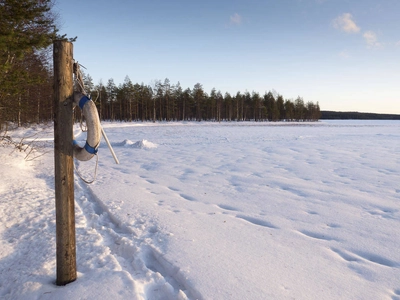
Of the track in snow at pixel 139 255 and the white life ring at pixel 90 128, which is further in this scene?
the track in snow at pixel 139 255

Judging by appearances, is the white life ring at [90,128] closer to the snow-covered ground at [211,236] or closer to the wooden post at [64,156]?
the wooden post at [64,156]

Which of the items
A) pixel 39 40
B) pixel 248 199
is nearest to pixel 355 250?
pixel 248 199

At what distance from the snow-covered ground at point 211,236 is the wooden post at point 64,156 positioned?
27cm

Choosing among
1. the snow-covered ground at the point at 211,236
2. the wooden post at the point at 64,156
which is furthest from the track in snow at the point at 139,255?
the wooden post at the point at 64,156

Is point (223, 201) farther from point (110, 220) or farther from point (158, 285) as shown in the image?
point (158, 285)

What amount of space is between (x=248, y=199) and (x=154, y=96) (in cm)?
6496

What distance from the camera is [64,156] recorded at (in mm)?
2658

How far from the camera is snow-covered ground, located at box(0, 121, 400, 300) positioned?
2.71 metres

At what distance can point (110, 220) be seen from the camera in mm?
4543

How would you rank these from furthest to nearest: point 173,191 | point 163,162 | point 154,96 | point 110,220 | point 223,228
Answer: point 154,96 < point 163,162 < point 173,191 < point 110,220 < point 223,228

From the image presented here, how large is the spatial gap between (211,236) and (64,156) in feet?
7.30

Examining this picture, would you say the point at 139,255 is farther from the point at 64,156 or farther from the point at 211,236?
the point at 64,156

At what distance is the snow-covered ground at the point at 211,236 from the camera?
271 cm

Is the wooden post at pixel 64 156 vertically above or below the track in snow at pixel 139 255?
above
